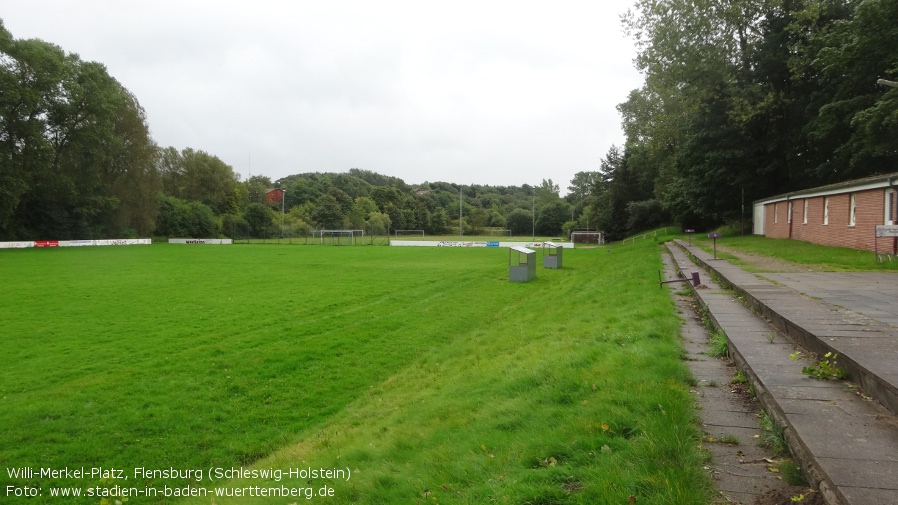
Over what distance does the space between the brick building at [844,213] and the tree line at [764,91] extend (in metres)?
4.19

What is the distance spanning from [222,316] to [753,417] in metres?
11.4

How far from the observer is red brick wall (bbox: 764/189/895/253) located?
614 inches

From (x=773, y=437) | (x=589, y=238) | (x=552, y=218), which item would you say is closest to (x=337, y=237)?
(x=589, y=238)

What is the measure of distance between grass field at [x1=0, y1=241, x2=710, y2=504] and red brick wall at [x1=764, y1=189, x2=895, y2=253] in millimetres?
8056

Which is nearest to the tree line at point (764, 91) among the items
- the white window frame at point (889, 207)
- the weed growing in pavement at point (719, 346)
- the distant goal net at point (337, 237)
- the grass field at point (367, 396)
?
the white window frame at point (889, 207)

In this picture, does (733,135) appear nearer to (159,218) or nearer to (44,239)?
(44,239)

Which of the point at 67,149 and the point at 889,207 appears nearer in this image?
the point at 889,207

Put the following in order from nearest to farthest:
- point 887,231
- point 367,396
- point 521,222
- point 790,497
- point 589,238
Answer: point 790,497 < point 367,396 < point 887,231 < point 589,238 < point 521,222

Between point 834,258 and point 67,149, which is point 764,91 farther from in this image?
point 67,149

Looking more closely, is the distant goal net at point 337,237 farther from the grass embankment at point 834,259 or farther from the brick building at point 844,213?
the grass embankment at point 834,259

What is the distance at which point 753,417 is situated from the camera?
3510mm

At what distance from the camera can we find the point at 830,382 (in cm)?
380

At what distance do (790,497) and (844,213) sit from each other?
19.5 metres

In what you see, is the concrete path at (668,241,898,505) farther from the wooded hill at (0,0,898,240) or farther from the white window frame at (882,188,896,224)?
the wooded hill at (0,0,898,240)
